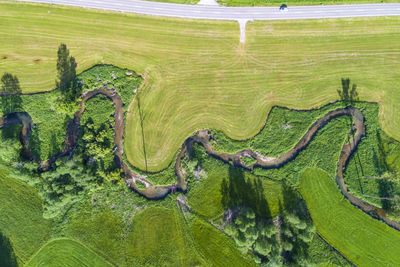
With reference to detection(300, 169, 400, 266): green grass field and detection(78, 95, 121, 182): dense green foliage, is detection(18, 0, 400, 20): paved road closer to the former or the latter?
detection(78, 95, 121, 182): dense green foliage

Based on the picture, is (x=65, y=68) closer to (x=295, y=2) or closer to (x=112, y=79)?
(x=112, y=79)

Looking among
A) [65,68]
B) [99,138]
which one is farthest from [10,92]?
[99,138]

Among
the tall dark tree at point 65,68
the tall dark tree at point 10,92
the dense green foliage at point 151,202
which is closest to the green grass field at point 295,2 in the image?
the dense green foliage at point 151,202

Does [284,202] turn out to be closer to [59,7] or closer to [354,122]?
[354,122]

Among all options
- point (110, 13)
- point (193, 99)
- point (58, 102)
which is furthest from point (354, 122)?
point (58, 102)

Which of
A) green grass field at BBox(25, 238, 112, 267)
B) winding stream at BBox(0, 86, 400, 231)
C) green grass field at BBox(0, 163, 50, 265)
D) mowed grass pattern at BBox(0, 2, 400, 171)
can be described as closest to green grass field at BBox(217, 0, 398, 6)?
mowed grass pattern at BBox(0, 2, 400, 171)
